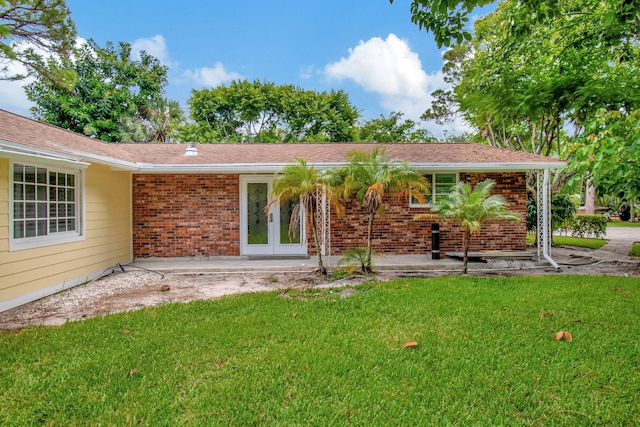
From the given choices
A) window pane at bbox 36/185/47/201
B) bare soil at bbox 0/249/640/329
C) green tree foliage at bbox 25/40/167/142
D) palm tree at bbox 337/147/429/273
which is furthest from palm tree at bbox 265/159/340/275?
green tree foliage at bbox 25/40/167/142

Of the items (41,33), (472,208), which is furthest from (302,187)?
(41,33)

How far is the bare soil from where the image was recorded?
203 inches

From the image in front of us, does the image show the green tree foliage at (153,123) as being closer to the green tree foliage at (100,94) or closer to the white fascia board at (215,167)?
the green tree foliage at (100,94)

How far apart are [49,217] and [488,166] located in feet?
31.2

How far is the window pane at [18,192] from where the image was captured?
5.53m

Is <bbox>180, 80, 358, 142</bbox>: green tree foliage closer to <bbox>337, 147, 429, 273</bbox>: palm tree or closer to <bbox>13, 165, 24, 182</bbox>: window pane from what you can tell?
<bbox>337, 147, 429, 273</bbox>: palm tree

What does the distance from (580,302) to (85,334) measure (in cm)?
685

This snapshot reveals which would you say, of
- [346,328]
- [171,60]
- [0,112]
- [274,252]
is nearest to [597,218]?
[274,252]

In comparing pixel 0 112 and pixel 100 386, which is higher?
pixel 0 112

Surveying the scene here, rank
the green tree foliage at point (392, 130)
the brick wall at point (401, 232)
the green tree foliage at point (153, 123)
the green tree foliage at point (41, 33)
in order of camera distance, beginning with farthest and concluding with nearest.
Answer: the green tree foliage at point (392, 130) < the green tree foliage at point (153, 123) < the brick wall at point (401, 232) < the green tree foliage at point (41, 33)

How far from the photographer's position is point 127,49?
75.9 ft

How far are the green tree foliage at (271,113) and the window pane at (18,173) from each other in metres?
18.7

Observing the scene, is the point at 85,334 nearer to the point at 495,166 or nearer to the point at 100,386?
the point at 100,386

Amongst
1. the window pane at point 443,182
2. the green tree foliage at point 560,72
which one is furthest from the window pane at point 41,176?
the green tree foliage at point 560,72
